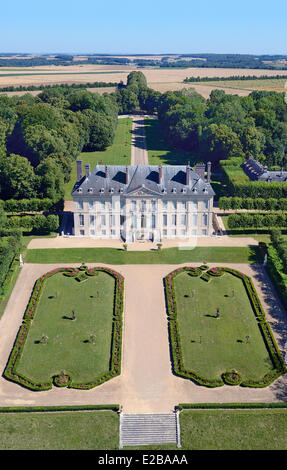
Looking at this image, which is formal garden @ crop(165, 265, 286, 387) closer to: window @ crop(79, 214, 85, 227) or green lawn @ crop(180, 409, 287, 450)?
green lawn @ crop(180, 409, 287, 450)

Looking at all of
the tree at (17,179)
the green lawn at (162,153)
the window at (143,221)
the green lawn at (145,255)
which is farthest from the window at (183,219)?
the green lawn at (162,153)

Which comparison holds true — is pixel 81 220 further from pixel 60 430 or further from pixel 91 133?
pixel 91 133

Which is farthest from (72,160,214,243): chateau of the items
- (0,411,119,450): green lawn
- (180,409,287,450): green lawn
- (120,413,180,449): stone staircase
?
(180,409,287,450): green lawn

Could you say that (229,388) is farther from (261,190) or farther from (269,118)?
(269,118)

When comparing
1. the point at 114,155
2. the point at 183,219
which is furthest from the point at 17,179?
the point at 114,155

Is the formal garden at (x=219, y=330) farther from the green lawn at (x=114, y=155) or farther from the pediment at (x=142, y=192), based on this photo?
the green lawn at (x=114, y=155)
